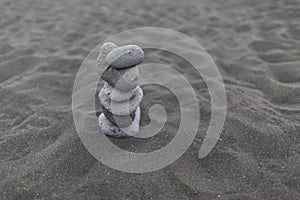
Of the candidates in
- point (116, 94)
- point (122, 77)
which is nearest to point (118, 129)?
point (116, 94)

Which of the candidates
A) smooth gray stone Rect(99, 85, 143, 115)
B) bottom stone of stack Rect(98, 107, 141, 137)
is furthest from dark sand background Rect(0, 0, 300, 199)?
smooth gray stone Rect(99, 85, 143, 115)

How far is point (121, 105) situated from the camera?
2.87 metres

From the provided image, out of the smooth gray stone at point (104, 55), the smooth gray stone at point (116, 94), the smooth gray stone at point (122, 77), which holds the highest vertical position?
the smooth gray stone at point (104, 55)

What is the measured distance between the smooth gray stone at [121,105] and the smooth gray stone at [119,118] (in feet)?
0.18

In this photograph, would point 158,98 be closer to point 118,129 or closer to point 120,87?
point 118,129

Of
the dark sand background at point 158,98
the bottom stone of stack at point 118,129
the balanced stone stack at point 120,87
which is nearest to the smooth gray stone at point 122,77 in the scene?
the balanced stone stack at point 120,87

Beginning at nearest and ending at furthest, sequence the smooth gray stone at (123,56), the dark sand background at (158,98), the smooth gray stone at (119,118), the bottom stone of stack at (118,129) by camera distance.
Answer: the smooth gray stone at (123,56), the dark sand background at (158,98), the smooth gray stone at (119,118), the bottom stone of stack at (118,129)

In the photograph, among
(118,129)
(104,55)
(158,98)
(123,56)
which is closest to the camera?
(123,56)

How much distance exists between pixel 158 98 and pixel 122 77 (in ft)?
3.48

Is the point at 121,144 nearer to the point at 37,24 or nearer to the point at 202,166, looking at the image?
the point at 202,166

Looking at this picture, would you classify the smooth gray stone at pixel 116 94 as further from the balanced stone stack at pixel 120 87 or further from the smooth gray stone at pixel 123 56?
the smooth gray stone at pixel 123 56

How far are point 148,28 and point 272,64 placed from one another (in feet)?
5.98

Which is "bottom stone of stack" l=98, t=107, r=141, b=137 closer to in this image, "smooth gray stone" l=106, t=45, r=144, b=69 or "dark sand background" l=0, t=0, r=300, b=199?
"dark sand background" l=0, t=0, r=300, b=199

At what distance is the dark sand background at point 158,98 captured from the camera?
2778mm
